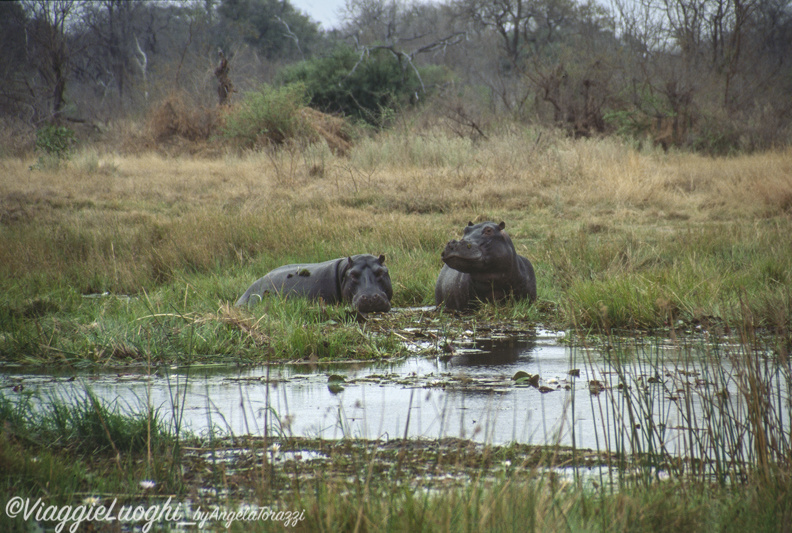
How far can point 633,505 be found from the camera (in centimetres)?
242

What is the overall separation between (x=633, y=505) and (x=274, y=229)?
27.8 feet

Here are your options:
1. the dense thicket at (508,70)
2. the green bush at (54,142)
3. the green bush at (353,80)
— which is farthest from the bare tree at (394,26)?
the green bush at (54,142)

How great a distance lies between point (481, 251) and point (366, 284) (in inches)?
44.5

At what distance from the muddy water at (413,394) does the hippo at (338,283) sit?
3.80 ft

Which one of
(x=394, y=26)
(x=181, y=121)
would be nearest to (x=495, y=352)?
(x=181, y=121)

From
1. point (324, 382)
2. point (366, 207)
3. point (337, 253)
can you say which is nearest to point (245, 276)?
point (337, 253)

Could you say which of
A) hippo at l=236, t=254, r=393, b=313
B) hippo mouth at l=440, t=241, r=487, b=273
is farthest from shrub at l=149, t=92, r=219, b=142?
hippo mouth at l=440, t=241, r=487, b=273

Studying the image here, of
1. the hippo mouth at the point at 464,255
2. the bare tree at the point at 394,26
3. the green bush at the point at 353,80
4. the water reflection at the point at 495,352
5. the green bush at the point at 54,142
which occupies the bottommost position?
the water reflection at the point at 495,352

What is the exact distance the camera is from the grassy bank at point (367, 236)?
6.05 meters

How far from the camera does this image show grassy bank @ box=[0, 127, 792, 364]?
605 cm

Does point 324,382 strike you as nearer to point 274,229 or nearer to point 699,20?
point 274,229

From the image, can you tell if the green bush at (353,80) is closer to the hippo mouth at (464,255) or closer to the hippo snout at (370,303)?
the hippo mouth at (464,255)

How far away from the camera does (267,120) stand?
23469 millimetres

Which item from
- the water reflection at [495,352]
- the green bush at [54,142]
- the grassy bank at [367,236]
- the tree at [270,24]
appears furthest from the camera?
the tree at [270,24]
